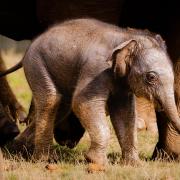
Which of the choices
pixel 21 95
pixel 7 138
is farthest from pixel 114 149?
pixel 21 95

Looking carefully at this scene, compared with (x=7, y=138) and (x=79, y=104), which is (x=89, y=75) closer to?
(x=79, y=104)

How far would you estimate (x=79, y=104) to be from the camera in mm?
7461

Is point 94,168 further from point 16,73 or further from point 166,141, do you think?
point 16,73

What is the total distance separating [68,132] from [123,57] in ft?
5.67

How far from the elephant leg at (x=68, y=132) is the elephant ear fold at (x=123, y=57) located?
1.60m

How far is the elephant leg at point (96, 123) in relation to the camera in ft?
24.3

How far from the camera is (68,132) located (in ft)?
29.4

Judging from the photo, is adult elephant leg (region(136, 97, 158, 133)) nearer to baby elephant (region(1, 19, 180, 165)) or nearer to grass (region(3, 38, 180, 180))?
grass (region(3, 38, 180, 180))

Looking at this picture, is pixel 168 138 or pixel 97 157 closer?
pixel 97 157

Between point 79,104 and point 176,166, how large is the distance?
91cm

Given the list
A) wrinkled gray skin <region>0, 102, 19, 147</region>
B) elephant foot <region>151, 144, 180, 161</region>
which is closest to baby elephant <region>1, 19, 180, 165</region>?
elephant foot <region>151, 144, 180, 161</region>

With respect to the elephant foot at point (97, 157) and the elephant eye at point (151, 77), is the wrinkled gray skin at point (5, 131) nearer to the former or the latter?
the elephant foot at point (97, 157)

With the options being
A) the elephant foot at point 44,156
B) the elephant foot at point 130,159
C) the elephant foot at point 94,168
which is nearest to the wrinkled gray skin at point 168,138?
the elephant foot at point 130,159

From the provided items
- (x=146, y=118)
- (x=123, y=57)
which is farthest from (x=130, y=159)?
(x=146, y=118)
